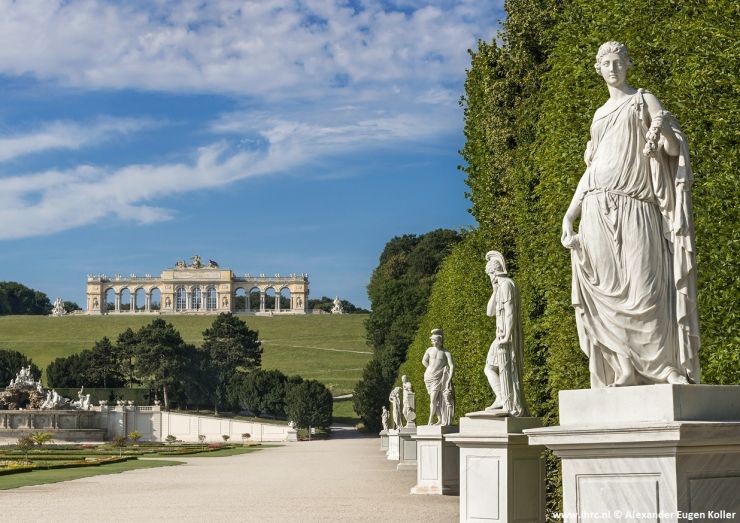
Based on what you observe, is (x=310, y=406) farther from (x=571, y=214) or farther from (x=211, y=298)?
(x=211, y=298)

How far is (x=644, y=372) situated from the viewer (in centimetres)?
626

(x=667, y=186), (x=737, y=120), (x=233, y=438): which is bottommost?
(x=233, y=438)

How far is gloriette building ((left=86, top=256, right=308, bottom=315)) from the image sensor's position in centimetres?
15275

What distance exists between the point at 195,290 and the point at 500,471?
145323 millimetres

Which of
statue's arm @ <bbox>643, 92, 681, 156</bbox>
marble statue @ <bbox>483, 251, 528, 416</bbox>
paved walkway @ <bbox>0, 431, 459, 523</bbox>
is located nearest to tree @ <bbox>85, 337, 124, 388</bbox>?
paved walkway @ <bbox>0, 431, 459, 523</bbox>

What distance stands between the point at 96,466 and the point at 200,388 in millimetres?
53098

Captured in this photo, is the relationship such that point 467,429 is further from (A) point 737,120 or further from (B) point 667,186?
(B) point 667,186

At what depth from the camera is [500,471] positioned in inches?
454

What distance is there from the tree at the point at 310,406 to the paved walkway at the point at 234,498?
4477cm

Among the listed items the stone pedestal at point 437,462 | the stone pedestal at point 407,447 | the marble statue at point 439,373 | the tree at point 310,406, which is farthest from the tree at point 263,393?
the stone pedestal at point 437,462

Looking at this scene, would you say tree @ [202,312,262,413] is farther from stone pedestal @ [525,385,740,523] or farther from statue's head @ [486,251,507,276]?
stone pedestal @ [525,385,740,523]

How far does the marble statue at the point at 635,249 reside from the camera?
625 centimetres

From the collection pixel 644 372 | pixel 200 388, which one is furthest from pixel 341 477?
pixel 200 388

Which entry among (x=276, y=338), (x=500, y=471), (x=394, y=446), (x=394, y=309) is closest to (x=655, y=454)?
(x=500, y=471)
